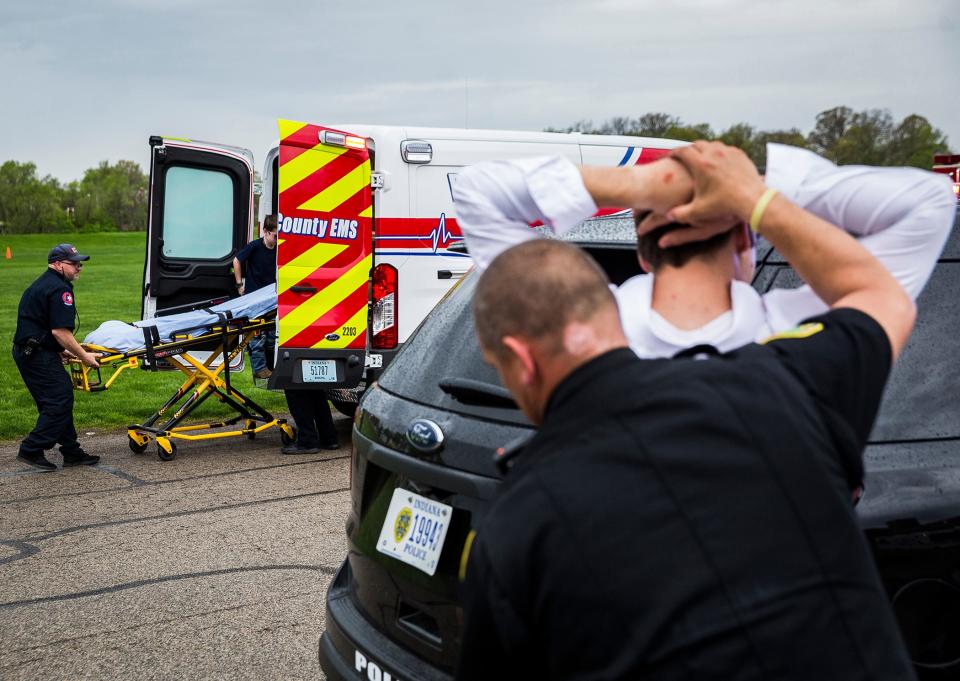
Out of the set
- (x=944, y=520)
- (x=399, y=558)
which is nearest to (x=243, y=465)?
(x=399, y=558)

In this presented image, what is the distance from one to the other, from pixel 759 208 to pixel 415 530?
1.34m

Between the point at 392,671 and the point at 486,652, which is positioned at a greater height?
the point at 486,652

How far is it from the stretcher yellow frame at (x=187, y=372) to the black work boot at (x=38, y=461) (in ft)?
1.95

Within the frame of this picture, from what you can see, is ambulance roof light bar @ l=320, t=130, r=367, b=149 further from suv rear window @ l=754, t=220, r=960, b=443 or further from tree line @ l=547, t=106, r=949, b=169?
tree line @ l=547, t=106, r=949, b=169

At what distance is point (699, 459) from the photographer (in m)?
1.28

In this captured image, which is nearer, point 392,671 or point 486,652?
point 486,652

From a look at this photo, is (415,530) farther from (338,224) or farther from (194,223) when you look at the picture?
(194,223)

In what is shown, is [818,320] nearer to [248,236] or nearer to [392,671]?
[392,671]

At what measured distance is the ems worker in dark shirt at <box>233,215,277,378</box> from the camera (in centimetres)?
906

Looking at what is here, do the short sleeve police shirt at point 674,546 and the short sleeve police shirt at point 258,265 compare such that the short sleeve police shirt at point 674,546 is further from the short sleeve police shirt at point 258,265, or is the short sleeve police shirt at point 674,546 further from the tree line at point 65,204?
the tree line at point 65,204

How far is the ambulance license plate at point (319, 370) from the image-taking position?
7715 millimetres

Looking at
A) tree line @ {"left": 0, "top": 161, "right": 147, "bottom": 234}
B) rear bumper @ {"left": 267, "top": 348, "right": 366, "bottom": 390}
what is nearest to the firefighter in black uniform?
rear bumper @ {"left": 267, "top": 348, "right": 366, "bottom": 390}

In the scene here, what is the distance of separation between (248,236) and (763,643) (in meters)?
9.04

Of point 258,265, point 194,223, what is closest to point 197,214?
point 194,223
